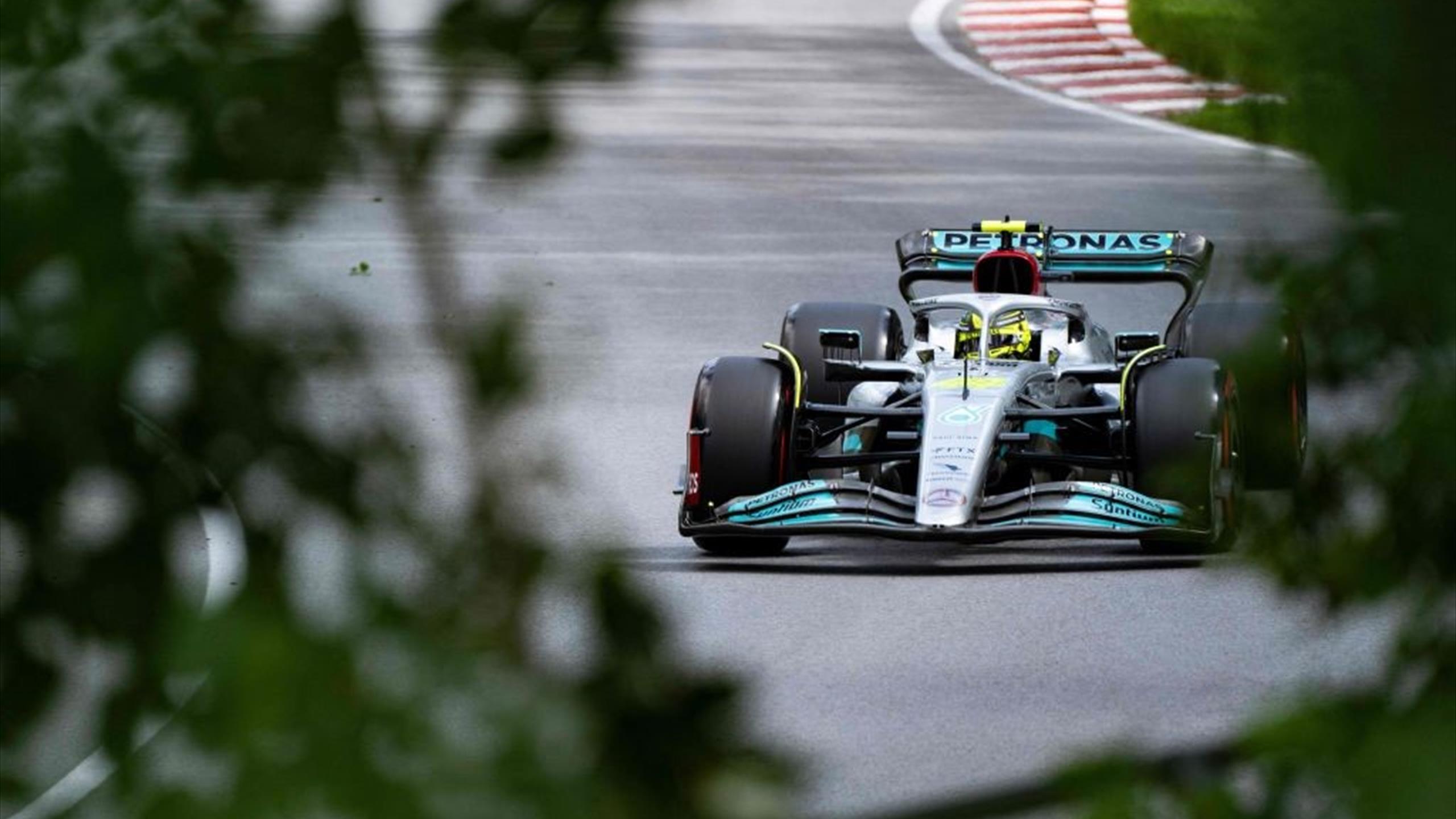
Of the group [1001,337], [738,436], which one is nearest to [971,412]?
[738,436]

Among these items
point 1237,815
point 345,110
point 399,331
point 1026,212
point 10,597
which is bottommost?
point 1026,212

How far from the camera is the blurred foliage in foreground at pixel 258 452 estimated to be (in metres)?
1.41

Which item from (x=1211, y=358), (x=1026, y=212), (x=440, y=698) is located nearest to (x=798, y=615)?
(x=1211, y=358)

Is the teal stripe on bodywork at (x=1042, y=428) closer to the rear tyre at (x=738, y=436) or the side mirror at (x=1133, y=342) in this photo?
the side mirror at (x=1133, y=342)

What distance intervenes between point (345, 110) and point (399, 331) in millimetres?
178

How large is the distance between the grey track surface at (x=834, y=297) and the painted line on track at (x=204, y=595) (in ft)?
0.31

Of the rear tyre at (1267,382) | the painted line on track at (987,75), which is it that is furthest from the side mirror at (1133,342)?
the painted line on track at (987,75)

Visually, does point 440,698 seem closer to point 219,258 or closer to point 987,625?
point 219,258

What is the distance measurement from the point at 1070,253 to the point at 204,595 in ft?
A: 30.8

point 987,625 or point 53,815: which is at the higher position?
point 53,815

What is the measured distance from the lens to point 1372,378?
83.2 inches

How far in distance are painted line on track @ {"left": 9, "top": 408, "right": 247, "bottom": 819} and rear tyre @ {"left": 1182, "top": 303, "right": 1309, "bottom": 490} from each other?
0.68 meters

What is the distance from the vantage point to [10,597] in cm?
162

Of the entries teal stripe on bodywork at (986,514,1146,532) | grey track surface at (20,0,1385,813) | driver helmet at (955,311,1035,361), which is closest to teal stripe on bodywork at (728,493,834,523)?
grey track surface at (20,0,1385,813)
